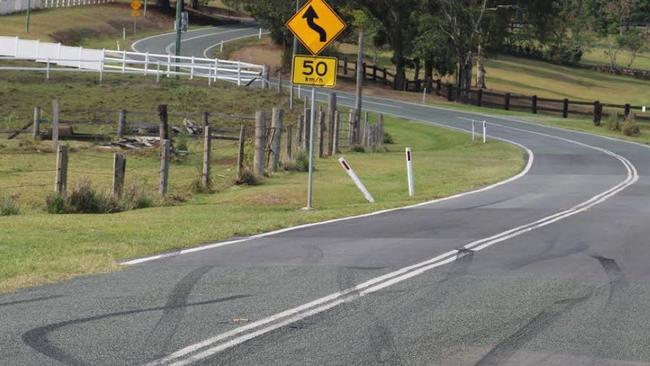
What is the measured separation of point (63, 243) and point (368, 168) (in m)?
18.2

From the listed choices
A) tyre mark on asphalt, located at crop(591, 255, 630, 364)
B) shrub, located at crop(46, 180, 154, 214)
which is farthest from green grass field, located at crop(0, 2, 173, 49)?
tyre mark on asphalt, located at crop(591, 255, 630, 364)

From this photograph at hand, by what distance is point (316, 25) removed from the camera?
17750 millimetres

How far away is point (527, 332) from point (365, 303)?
1.61m

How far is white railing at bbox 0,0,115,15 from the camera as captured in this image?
92188 millimetres

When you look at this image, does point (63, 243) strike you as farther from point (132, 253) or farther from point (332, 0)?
point (332, 0)

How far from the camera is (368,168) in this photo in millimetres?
30359

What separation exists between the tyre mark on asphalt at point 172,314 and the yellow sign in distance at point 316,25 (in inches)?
298

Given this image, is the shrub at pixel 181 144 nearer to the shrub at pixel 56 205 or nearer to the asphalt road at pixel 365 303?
the shrub at pixel 56 205

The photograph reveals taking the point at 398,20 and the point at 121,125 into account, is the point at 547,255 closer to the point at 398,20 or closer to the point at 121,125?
the point at 121,125

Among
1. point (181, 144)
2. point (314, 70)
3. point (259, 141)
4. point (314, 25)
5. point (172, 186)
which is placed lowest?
point (172, 186)

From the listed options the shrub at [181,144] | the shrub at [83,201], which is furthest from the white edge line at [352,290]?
the shrub at [181,144]

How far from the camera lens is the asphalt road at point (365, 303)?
7539mm

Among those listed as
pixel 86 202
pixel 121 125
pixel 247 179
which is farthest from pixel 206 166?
pixel 121 125

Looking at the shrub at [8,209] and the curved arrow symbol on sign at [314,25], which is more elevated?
the curved arrow symbol on sign at [314,25]
